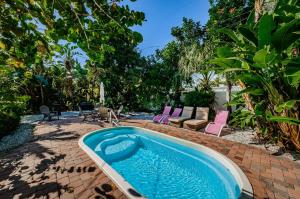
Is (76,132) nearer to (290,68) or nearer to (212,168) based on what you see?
(212,168)

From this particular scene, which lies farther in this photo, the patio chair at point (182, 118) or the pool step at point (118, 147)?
the patio chair at point (182, 118)

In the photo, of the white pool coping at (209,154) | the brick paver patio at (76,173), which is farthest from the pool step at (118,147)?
the brick paver patio at (76,173)

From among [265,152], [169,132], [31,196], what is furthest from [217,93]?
[31,196]

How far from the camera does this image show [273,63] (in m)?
4.27

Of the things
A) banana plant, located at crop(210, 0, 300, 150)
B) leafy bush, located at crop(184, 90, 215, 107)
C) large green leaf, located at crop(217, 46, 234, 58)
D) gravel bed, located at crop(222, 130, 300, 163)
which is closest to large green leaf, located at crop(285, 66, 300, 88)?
banana plant, located at crop(210, 0, 300, 150)

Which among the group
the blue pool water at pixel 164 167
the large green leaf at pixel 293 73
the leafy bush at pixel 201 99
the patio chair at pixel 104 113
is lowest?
the blue pool water at pixel 164 167

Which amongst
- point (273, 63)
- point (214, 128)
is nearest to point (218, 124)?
point (214, 128)

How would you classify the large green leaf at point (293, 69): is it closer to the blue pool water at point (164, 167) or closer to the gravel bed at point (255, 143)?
the gravel bed at point (255, 143)

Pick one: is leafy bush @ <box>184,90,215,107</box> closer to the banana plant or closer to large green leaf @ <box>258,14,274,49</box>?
the banana plant

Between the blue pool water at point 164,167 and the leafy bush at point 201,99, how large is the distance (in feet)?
15.5

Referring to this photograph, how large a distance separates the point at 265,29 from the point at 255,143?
461cm

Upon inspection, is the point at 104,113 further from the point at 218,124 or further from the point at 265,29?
the point at 265,29

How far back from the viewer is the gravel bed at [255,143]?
543 cm

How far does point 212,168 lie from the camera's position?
18.6 ft
